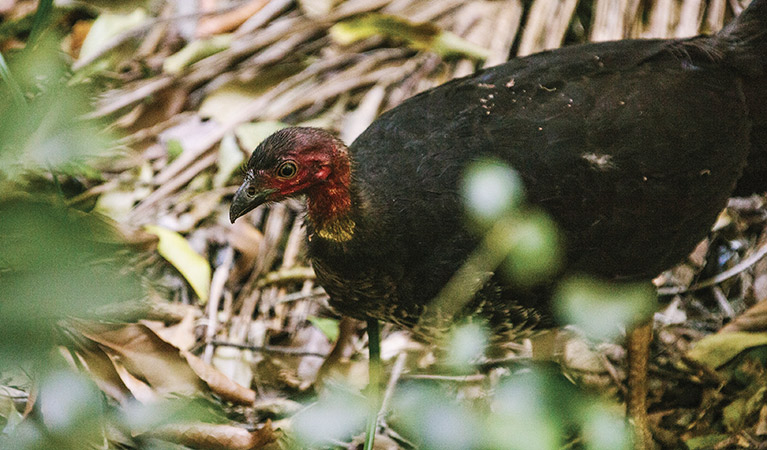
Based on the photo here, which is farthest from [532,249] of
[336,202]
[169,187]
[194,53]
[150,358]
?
[194,53]

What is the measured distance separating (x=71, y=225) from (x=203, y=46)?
255cm

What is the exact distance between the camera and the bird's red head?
210cm

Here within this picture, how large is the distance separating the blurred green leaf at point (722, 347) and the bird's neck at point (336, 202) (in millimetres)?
1431

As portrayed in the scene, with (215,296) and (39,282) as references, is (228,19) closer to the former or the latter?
(215,296)

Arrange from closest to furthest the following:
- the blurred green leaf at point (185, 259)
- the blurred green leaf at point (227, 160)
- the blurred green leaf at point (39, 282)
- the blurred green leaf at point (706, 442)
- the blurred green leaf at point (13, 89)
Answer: the blurred green leaf at point (39, 282)
the blurred green leaf at point (13, 89)
the blurred green leaf at point (706, 442)
the blurred green leaf at point (185, 259)
the blurred green leaf at point (227, 160)

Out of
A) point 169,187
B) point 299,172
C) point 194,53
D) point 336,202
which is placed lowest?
point 169,187

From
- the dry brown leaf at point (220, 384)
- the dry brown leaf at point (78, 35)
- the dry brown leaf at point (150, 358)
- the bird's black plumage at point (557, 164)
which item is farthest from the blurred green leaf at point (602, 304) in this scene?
the dry brown leaf at point (78, 35)

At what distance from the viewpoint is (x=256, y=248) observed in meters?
3.03

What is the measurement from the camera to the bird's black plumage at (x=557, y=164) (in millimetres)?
2227

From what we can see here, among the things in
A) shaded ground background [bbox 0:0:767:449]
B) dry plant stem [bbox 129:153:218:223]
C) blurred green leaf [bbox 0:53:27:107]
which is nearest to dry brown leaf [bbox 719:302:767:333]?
shaded ground background [bbox 0:0:767:449]

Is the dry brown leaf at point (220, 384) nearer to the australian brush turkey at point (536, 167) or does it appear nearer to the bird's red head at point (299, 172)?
the australian brush turkey at point (536, 167)

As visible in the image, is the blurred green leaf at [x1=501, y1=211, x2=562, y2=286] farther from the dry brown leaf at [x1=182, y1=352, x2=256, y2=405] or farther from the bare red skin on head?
the dry brown leaf at [x1=182, y1=352, x2=256, y2=405]

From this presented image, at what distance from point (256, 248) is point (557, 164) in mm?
1369

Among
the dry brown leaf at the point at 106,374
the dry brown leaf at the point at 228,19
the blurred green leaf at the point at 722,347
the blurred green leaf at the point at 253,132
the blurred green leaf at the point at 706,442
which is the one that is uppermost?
the dry brown leaf at the point at 228,19
